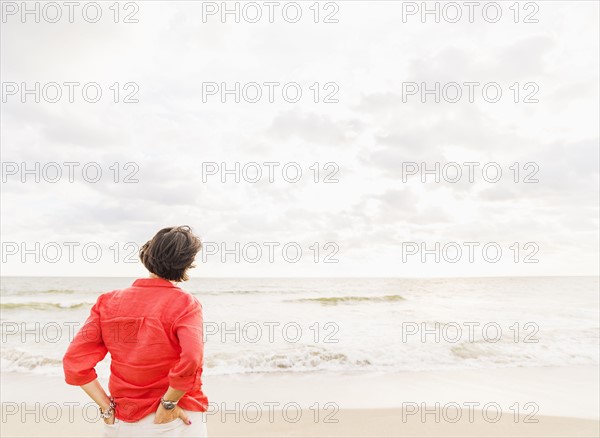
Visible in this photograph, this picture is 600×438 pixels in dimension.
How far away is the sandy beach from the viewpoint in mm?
4746

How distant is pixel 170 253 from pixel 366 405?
4.58 metres

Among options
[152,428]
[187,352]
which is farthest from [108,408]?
[187,352]

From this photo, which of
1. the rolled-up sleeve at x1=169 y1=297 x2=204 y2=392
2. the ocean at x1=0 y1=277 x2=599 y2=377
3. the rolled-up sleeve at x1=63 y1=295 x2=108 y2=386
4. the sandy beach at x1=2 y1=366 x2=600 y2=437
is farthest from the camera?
the ocean at x1=0 y1=277 x2=599 y2=377

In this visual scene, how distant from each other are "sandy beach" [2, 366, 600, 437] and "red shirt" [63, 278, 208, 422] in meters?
3.07

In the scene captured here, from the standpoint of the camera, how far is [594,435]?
470 centimetres

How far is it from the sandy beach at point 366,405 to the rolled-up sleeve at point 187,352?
3.21 meters

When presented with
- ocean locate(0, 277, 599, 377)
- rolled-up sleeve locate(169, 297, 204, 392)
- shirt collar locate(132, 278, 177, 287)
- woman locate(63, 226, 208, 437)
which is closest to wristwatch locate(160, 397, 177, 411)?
woman locate(63, 226, 208, 437)

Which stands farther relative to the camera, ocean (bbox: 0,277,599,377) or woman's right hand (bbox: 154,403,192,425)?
ocean (bbox: 0,277,599,377)

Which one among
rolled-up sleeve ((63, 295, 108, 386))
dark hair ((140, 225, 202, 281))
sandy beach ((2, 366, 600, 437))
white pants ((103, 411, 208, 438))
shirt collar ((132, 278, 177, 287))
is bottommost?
sandy beach ((2, 366, 600, 437))

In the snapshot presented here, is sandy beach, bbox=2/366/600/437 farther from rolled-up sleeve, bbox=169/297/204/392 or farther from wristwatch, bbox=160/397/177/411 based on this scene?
rolled-up sleeve, bbox=169/297/204/392

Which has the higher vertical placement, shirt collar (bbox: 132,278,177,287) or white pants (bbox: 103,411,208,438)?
shirt collar (bbox: 132,278,177,287)

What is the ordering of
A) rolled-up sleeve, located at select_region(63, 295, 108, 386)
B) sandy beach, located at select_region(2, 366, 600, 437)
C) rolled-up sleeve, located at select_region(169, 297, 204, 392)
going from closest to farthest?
rolled-up sleeve, located at select_region(169, 297, 204, 392), rolled-up sleeve, located at select_region(63, 295, 108, 386), sandy beach, located at select_region(2, 366, 600, 437)

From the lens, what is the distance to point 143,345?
1.80 m

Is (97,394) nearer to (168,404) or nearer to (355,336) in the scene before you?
(168,404)
